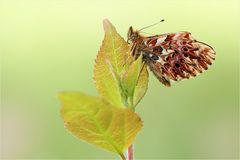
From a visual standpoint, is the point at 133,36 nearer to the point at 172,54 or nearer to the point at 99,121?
the point at 172,54

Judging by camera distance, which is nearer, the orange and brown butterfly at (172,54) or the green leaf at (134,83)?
the green leaf at (134,83)

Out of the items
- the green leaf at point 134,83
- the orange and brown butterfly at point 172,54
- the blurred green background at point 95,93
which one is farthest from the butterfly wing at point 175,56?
the blurred green background at point 95,93

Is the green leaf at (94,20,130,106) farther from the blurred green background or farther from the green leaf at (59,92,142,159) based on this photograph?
the blurred green background

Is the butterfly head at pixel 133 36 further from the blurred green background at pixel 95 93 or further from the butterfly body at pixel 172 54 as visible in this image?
the blurred green background at pixel 95 93

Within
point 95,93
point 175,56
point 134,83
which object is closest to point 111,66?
point 134,83

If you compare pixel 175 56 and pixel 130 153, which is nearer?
pixel 130 153

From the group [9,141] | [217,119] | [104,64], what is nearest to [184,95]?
[217,119]
